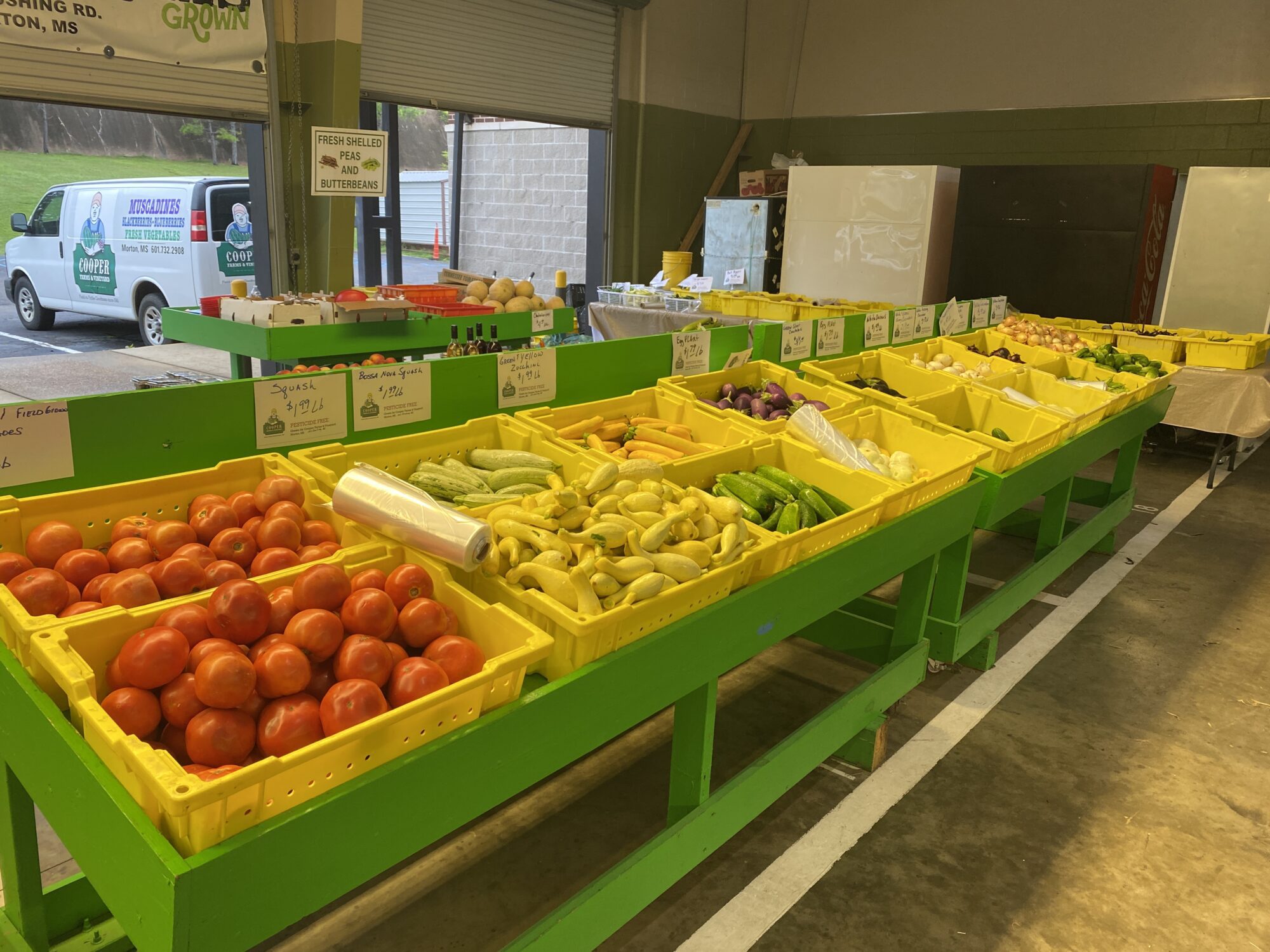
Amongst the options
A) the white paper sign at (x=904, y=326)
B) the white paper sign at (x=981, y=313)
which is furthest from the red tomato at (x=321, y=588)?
the white paper sign at (x=981, y=313)

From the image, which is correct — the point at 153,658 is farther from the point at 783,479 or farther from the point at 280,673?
the point at 783,479

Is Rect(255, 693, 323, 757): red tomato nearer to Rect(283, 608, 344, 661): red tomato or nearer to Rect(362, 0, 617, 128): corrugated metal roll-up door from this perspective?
Rect(283, 608, 344, 661): red tomato

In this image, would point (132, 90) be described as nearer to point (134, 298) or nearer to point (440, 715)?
point (134, 298)

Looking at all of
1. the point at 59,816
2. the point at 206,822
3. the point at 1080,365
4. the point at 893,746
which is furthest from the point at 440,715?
the point at 1080,365

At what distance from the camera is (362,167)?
521cm

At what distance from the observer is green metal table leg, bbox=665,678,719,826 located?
2.15 metres

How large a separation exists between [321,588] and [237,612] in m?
0.15

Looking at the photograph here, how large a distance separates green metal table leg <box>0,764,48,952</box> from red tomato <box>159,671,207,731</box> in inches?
25.2

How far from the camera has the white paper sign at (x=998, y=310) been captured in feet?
20.8

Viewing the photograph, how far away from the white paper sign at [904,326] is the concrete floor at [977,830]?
6.34 feet

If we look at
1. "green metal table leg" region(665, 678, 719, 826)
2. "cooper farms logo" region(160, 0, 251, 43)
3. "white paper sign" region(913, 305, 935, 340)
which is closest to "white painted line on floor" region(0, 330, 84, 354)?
"cooper farms logo" region(160, 0, 251, 43)

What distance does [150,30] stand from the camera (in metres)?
6.04

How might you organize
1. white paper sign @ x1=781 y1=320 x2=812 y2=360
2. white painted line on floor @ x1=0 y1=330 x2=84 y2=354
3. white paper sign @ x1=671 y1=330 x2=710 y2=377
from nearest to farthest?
white paper sign @ x1=671 y1=330 x2=710 y2=377 → white paper sign @ x1=781 y1=320 x2=812 y2=360 → white painted line on floor @ x1=0 y1=330 x2=84 y2=354

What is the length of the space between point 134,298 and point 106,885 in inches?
388
